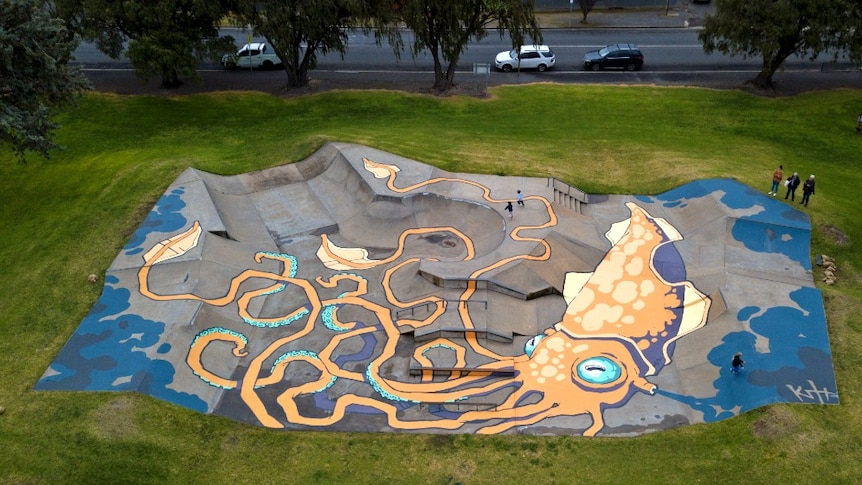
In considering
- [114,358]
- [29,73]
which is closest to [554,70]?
[29,73]

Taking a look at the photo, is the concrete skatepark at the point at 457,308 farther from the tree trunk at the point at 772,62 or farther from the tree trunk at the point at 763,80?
the tree trunk at the point at 763,80

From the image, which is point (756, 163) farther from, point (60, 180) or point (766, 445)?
point (60, 180)

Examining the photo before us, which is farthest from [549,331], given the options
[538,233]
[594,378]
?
[538,233]

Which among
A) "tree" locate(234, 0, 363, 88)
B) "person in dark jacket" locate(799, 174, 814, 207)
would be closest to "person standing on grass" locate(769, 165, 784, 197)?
"person in dark jacket" locate(799, 174, 814, 207)

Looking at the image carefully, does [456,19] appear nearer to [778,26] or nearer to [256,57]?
[256,57]

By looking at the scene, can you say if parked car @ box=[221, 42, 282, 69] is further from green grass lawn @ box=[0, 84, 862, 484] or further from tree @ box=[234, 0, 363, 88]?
tree @ box=[234, 0, 363, 88]
